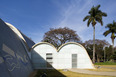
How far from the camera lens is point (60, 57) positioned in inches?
760

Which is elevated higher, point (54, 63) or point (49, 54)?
point (49, 54)

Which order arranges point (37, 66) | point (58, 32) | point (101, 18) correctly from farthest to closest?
point (58, 32), point (101, 18), point (37, 66)

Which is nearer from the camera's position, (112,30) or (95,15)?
(95,15)

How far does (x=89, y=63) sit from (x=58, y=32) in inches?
947

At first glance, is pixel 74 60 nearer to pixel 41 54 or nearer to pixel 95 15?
pixel 41 54

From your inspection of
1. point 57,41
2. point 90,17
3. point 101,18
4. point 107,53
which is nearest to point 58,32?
point 57,41

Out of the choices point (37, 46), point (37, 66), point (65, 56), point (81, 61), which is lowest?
point (37, 66)

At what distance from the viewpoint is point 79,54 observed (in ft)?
64.0

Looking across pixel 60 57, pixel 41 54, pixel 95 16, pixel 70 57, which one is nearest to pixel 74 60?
pixel 70 57

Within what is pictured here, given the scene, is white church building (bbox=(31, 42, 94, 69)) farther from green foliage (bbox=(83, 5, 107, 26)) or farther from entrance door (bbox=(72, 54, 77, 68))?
green foliage (bbox=(83, 5, 107, 26))

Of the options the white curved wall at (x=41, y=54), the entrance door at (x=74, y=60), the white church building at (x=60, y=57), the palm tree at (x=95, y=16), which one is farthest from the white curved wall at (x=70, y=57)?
the palm tree at (x=95, y=16)

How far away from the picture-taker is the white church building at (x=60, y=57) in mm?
19109

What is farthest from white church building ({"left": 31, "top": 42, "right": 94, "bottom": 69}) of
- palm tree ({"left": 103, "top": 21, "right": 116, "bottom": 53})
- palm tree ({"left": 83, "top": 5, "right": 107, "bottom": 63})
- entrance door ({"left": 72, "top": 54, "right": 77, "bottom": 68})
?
palm tree ({"left": 103, "top": 21, "right": 116, "bottom": 53})

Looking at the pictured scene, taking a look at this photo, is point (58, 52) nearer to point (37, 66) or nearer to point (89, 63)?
point (37, 66)
